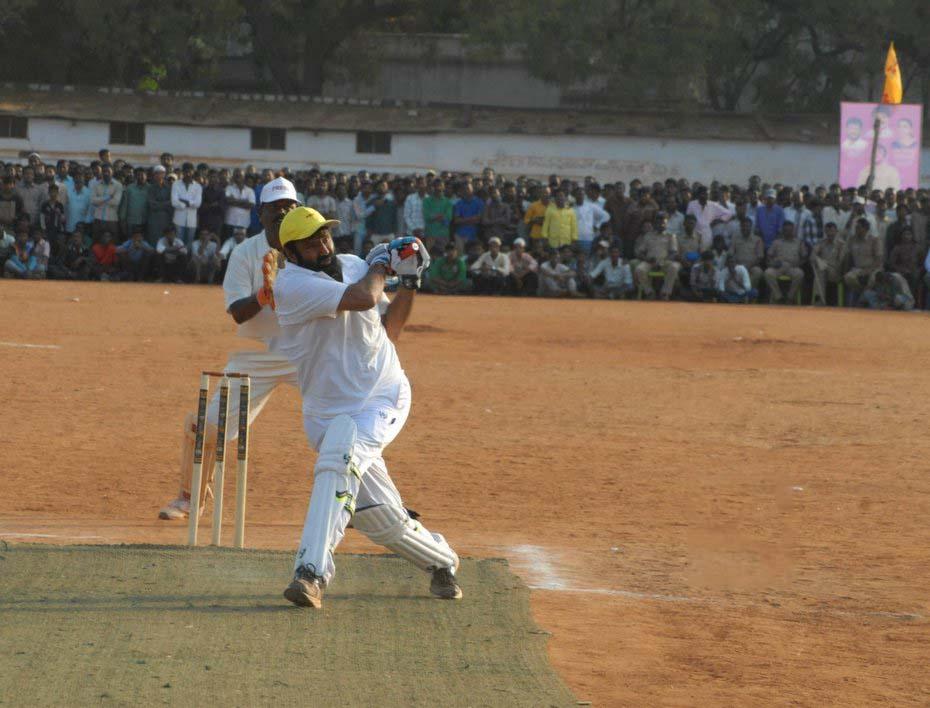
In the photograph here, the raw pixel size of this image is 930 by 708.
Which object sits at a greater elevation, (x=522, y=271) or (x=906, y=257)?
(x=906, y=257)

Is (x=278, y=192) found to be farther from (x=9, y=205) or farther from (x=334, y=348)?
(x=9, y=205)

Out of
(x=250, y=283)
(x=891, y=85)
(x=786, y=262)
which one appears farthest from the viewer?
(x=891, y=85)

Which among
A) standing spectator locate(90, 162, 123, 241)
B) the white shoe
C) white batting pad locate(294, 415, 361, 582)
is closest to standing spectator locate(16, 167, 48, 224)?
standing spectator locate(90, 162, 123, 241)

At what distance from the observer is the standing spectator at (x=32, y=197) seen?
27812mm

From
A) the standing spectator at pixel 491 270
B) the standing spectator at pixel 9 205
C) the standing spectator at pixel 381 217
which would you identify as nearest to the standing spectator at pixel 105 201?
the standing spectator at pixel 9 205

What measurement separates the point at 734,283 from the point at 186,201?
10655 millimetres

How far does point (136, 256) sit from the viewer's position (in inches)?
1101

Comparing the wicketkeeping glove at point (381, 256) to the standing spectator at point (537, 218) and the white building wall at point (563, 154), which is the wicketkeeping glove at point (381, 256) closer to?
the standing spectator at point (537, 218)

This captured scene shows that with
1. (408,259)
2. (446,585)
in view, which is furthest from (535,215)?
(408,259)

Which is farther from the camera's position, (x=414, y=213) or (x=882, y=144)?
(x=882, y=144)

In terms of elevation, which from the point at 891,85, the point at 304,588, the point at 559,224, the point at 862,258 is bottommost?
the point at 304,588

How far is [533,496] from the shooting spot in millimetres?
10391

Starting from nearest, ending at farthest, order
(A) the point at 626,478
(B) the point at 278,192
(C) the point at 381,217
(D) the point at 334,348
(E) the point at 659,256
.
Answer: (D) the point at 334,348 → (B) the point at 278,192 → (A) the point at 626,478 → (E) the point at 659,256 → (C) the point at 381,217

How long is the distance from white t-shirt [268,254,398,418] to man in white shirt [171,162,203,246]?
21383 millimetres
